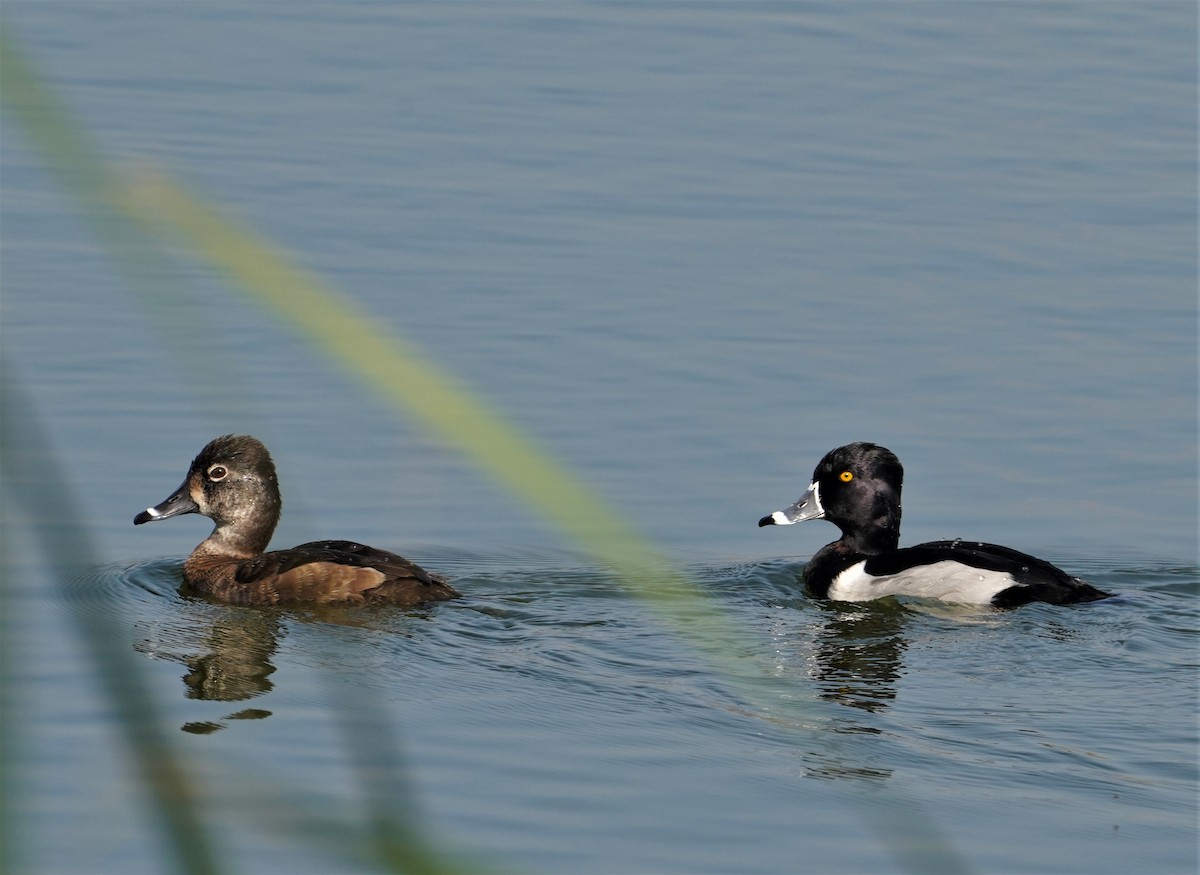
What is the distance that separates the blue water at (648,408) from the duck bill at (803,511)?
0.22 meters

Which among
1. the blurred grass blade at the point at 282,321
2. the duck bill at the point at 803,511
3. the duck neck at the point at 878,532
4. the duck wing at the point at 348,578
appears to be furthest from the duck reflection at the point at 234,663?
the blurred grass blade at the point at 282,321

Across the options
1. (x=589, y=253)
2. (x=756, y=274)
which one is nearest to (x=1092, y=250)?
(x=756, y=274)

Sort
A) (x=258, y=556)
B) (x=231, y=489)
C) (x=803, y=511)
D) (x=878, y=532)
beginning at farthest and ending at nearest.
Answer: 1. (x=878, y=532)
2. (x=803, y=511)
3. (x=231, y=489)
4. (x=258, y=556)

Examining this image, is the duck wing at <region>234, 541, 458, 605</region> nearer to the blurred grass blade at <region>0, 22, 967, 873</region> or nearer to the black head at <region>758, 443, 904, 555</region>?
the black head at <region>758, 443, 904, 555</region>

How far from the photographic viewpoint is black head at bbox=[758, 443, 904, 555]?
33.8 feet

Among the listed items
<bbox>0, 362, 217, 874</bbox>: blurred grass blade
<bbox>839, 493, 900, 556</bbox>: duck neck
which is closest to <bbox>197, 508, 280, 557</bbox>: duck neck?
<bbox>839, 493, 900, 556</bbox>: duck neck

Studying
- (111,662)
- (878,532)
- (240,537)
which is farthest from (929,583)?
(111,662)

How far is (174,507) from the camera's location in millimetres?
9547

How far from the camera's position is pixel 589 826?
5.61 m

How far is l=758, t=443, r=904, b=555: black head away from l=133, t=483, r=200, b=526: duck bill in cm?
311

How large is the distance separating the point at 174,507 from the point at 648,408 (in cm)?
305

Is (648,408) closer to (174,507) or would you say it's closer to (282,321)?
(174,507)

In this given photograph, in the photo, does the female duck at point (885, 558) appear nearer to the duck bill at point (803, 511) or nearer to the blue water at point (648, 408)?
the duck bill at point (803, 511)

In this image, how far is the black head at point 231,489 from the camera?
9609 millimetres
